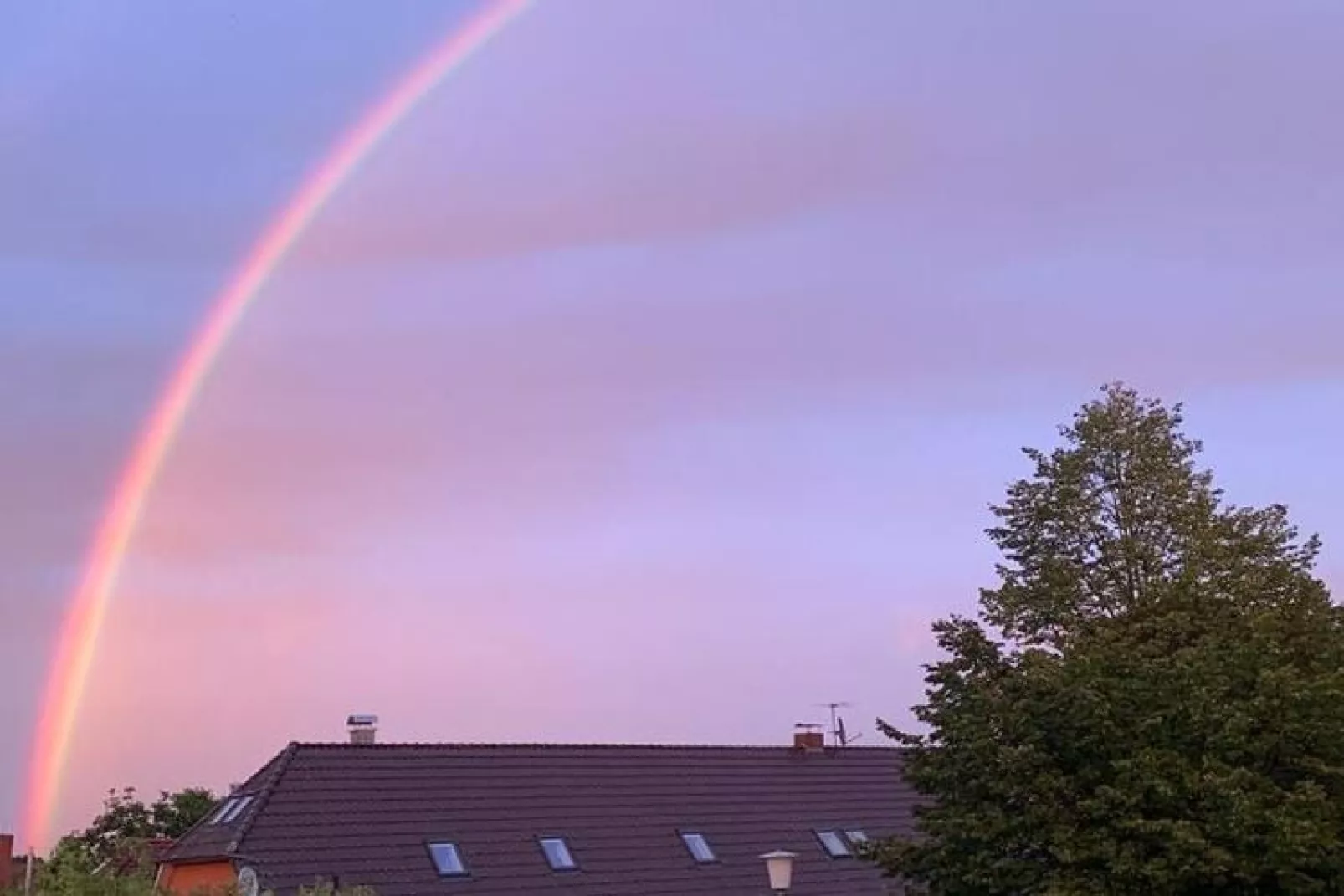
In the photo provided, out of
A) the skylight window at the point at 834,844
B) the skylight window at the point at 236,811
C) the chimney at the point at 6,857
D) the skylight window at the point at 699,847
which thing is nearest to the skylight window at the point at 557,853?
the skylight window at the point at 699,847

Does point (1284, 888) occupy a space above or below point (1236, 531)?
below

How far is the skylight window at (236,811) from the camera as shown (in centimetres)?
3150

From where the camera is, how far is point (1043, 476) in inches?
917

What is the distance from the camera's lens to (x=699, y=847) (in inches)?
1394

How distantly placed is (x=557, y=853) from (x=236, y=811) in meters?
6.05

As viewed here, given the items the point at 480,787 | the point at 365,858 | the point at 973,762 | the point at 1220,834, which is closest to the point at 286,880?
the point at 365,858

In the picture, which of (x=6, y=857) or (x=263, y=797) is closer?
(x=6, y=857)

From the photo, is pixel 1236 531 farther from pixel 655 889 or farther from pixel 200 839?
pixel 200 839

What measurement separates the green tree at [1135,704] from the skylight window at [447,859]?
10.3 metres

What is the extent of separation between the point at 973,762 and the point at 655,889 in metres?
12.9

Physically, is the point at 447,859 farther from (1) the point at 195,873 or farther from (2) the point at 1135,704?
(2) the point at 1135,704

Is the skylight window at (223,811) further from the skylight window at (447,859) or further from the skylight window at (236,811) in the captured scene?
the skylight window at (447,859)

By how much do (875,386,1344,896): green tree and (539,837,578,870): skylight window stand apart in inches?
416

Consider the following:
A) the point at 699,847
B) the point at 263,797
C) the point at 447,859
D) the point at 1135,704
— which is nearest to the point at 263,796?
the point at 263,797
